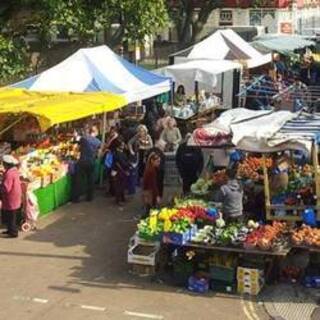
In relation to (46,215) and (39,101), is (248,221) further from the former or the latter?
(39,101)

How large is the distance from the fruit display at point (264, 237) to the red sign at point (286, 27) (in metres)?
41.8

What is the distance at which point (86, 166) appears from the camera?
15508mm

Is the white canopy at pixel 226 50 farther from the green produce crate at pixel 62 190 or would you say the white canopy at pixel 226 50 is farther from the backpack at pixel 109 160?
the green produce crate at pixel 62 190

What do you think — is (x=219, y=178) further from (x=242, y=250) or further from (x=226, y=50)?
(x=226, y=50)

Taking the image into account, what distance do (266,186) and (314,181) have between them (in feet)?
2.98

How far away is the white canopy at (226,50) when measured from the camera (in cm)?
2427

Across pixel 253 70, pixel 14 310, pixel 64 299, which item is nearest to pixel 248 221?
pixel 64 299

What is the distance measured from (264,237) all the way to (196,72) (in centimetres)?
1099

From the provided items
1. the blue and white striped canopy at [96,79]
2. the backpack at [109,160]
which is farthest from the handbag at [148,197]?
the blue and white striped canopy at [96,79]

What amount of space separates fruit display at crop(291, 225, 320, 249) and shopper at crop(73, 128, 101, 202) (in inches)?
235

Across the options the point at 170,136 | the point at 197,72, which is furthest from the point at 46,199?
the point at 197,72

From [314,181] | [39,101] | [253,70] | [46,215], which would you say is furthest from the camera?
[253,70]

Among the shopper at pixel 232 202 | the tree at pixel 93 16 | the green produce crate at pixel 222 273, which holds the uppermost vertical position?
the tree at pixel 93 16

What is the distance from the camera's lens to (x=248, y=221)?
38.2 ft
